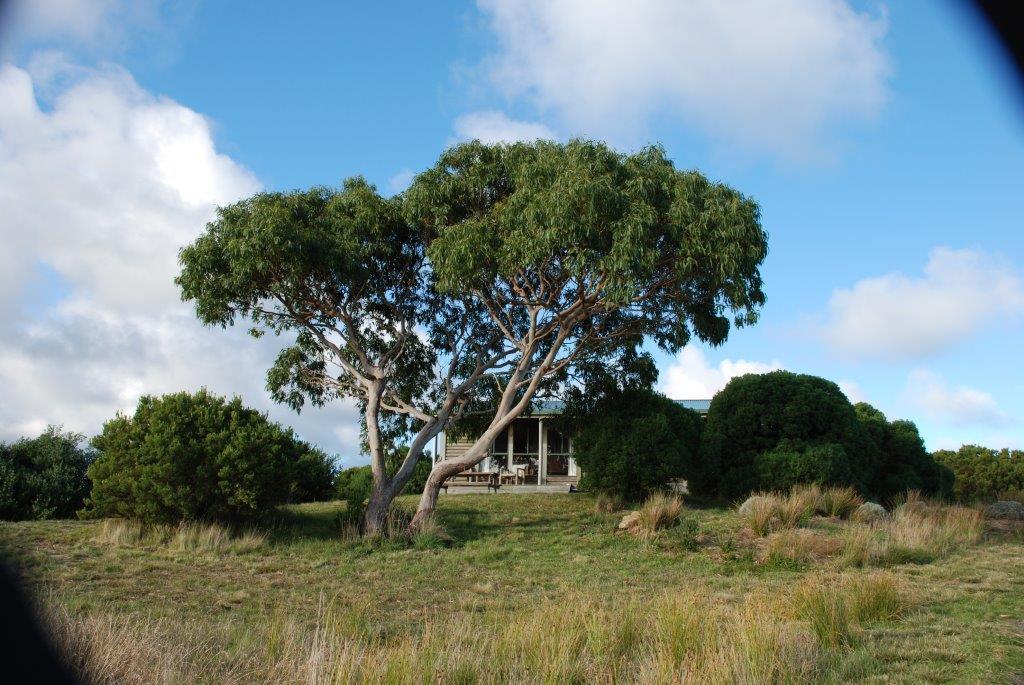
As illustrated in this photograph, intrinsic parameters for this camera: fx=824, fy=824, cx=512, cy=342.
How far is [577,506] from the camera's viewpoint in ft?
67.1

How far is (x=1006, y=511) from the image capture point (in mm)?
18344

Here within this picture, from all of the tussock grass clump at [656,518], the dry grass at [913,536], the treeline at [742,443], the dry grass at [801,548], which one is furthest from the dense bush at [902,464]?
the dry grass at [801,548]

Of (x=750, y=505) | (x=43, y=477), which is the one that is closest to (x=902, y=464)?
(x=750, y=505)

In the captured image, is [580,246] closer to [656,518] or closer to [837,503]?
[656,518]

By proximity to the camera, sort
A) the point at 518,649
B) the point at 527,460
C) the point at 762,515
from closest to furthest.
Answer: the point at 518,649
the point at 762,515
the point at 527,460

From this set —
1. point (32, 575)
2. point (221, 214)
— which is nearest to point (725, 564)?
point (32, 575)

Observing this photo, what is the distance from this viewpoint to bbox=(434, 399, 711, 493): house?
2811cm

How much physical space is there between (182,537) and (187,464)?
55.9 inches

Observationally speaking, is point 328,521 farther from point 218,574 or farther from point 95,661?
point 95,661

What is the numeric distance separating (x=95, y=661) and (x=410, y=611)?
4.08m

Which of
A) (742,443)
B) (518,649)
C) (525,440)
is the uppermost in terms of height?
(525,440)

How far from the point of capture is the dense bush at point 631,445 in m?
18.9

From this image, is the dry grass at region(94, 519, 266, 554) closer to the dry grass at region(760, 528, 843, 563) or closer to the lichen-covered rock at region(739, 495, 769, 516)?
the dry grass at region(760, 528, 843, 563)

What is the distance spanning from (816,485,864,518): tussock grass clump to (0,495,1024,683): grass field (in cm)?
89
